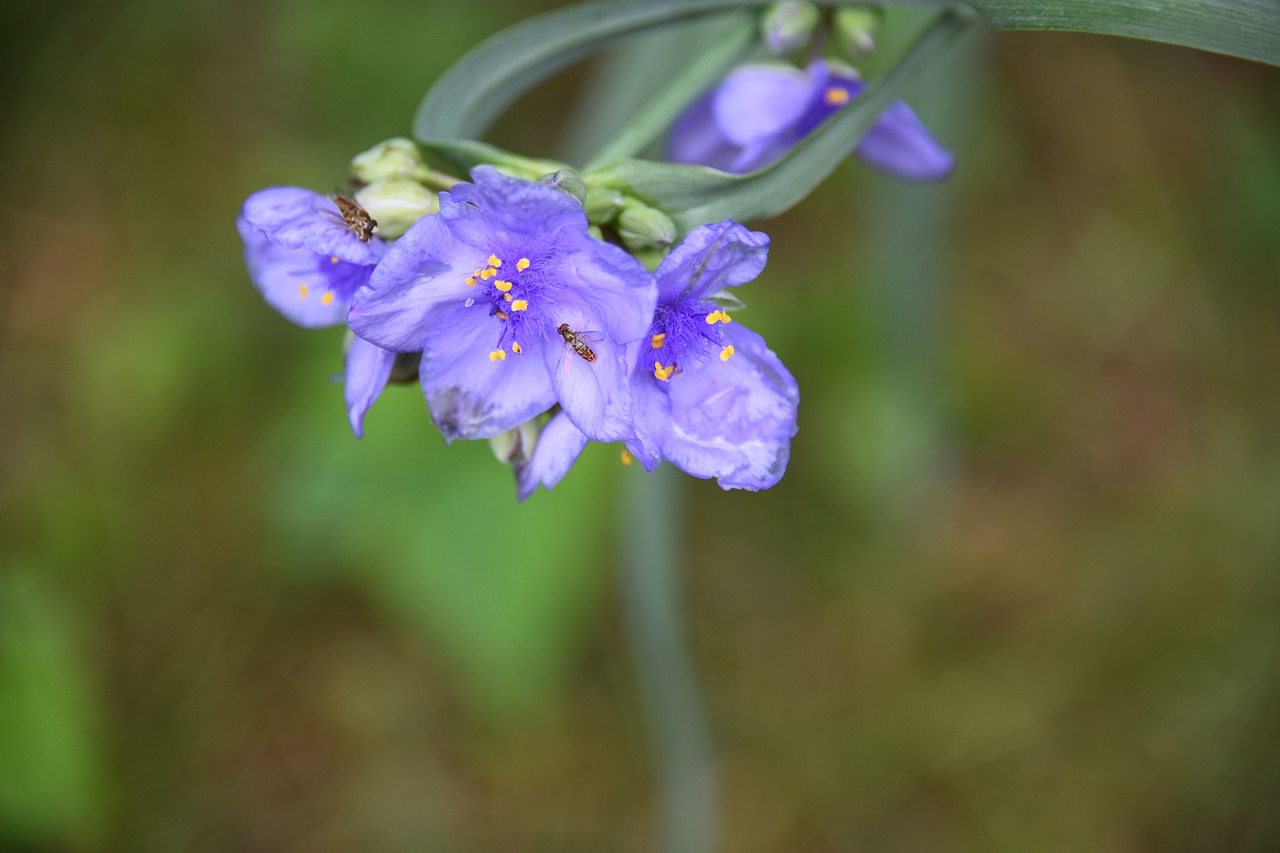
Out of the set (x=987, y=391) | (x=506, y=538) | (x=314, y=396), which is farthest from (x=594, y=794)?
(x=987, y=391)

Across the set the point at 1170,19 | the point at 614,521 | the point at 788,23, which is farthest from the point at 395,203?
the point at 614,521

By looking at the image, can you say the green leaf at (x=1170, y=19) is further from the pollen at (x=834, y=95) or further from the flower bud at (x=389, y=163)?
the flower bud at (x=389, y=163)

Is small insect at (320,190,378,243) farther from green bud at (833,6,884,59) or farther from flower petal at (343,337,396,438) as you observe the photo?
green bud at (833,6,884,59)

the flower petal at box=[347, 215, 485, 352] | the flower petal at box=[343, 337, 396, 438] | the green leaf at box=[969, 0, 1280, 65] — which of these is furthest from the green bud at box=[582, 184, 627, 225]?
the green leaf at box=[969, 0, 1280, 65]

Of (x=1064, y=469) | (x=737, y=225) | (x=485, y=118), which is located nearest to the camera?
(x=737, y=225)

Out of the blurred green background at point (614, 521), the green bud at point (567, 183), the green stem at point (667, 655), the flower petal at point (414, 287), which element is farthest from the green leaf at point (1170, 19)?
the blurred green background at point (614, 521)

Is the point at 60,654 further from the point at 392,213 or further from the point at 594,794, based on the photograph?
the point at 392,213
